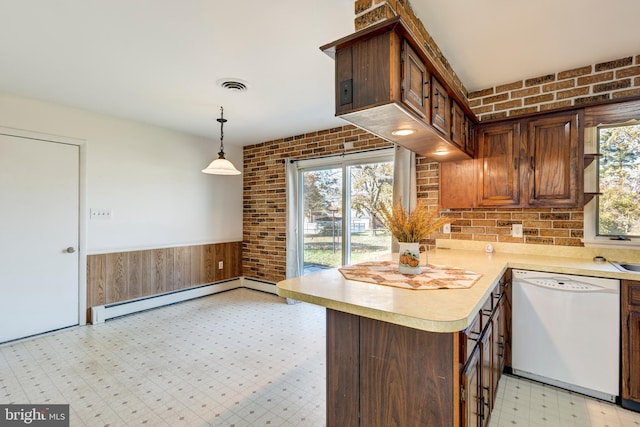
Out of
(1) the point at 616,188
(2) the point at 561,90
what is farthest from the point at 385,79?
(1) the point at 616,188

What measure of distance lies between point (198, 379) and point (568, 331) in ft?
9.16

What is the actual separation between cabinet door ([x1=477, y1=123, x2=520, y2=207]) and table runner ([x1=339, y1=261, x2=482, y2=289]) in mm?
1073

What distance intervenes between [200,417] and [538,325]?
248 cm

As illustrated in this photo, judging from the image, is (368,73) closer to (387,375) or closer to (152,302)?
(387,375)

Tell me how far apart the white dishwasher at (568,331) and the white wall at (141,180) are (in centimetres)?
409

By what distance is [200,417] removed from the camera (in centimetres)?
192

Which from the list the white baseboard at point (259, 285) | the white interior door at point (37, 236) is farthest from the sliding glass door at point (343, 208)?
the white interior door at point (37, 236)

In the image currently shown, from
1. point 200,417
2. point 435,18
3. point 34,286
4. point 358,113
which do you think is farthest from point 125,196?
point 435,18

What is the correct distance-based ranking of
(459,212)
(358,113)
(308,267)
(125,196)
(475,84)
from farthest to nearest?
(308,267), (125,196), (459,212), (475,84), (358,113)

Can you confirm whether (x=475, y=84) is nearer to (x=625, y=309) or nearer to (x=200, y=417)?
(x=625, y=309)

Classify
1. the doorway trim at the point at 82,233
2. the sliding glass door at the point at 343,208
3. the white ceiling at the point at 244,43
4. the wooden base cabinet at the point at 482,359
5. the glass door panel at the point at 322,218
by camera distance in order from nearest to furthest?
the wooden base cabinet at the point at 482,359 < the white ceiling at the point at 244,43 < the doorway trim at the point at 82,233 < the sliding glass door at the point at 343,208 < the glass door panel at the point at 322,218

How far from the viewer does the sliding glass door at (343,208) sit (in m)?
3.75

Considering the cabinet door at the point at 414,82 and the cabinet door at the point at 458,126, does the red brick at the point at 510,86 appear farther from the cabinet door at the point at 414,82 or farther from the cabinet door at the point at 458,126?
the cabinet door at the point at 414,82

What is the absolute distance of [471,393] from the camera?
4.36 ft
